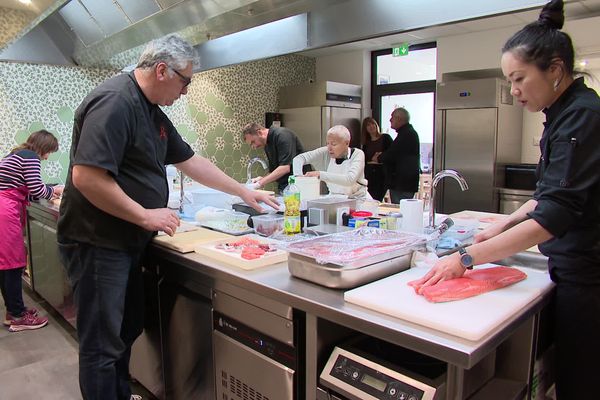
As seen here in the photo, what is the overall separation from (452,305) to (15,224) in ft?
10.4

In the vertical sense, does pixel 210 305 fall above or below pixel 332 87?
below

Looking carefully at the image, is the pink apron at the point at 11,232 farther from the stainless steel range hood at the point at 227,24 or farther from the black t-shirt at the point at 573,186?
the black t-shirt at the point at 573,186

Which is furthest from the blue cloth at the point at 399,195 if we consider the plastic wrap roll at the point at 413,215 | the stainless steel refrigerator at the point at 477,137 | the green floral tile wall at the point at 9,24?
the green floral tile wall at the point at 9,24

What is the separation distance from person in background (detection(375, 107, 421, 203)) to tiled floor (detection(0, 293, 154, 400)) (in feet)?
10.4

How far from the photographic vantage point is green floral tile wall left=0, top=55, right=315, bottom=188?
412 centimetres

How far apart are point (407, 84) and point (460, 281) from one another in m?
5.12

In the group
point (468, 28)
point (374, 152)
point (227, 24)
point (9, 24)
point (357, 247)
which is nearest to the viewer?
point (357, 247)

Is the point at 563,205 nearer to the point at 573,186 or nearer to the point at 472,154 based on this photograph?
the point at 573,186

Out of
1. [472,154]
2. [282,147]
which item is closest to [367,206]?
[282,147]

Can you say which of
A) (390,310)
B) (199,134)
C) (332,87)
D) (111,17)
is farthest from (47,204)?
(332,87)

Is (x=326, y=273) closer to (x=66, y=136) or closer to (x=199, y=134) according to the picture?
(x=66, y=136)

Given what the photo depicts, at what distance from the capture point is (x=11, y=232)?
10.4ft

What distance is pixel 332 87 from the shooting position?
5.61 meters

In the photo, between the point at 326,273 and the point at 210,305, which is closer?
the point at 326,273
